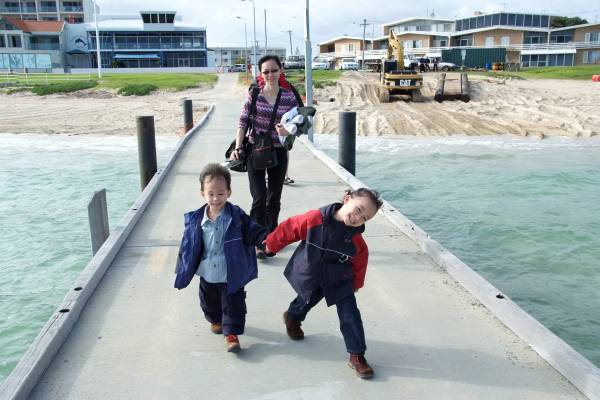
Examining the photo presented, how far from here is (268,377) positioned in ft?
11.5

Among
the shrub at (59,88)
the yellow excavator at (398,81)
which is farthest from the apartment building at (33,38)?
the yellow excavator at (398,81)

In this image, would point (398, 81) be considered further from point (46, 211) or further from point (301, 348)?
point (301, 348)

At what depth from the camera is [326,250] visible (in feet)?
11.4

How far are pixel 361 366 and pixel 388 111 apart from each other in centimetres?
2400

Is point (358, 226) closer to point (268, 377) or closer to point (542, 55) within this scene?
point (268, 377)

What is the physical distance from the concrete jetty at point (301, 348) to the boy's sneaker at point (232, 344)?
0.17ft

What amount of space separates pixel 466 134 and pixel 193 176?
15.1 m

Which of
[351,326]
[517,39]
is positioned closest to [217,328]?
[351,326]

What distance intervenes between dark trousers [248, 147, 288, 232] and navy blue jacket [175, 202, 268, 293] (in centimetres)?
171

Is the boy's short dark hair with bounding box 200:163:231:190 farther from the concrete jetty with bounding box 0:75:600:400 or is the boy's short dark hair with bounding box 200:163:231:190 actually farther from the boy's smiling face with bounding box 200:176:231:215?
the concrete jetty with bounding box 0:75:600:400

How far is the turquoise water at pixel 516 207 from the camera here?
23.2 ft

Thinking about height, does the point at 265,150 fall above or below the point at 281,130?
below

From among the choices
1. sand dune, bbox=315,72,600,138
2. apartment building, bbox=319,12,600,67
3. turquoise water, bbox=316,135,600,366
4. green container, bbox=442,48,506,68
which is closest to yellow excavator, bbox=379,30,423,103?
sand dune, bbox=315,72,600,138

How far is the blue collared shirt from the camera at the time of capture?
371cm
